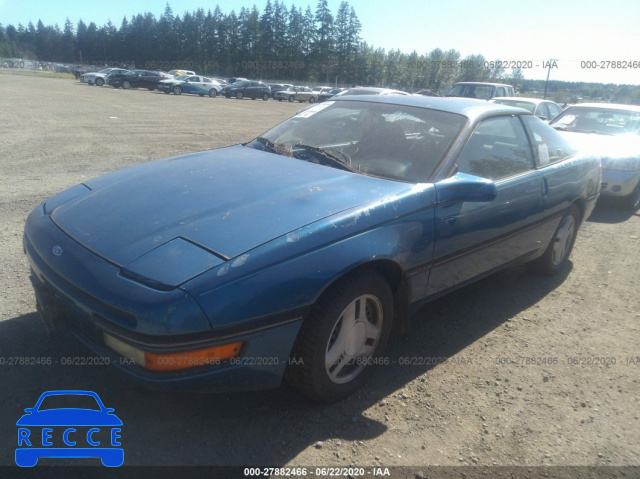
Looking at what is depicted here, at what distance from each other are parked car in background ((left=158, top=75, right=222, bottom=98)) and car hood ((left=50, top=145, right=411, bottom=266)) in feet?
114

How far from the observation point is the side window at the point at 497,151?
3.15 meters

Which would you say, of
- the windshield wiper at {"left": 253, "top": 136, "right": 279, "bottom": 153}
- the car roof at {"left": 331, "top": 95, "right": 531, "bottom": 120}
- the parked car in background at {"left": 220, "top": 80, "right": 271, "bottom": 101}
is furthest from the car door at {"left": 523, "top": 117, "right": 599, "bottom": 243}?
the parked car in background at {"left": 220, "top": 80, "right": 271, "bottom": 101}

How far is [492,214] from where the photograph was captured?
3.15 metres

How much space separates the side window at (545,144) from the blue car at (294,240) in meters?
0.09

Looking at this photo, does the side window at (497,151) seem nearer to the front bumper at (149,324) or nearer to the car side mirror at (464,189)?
the car side mirror at (464,189)

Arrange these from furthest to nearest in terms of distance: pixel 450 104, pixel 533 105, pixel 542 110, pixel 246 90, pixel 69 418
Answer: pixel 246 90 → pixel 542 110 → pixel 533 105 → pixel 450 104 → pixel 69 418

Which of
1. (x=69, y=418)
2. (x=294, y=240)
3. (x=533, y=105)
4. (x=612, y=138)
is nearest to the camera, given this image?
Result: (x=294, y=240)

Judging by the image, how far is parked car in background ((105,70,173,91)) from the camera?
116ft

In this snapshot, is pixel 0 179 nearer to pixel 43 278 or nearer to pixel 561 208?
pixel 43 278

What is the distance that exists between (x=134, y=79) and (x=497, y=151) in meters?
37.3

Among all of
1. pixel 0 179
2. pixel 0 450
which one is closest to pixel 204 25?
pixel 0 179

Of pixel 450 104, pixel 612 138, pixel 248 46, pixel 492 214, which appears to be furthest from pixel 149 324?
pixel 248 46

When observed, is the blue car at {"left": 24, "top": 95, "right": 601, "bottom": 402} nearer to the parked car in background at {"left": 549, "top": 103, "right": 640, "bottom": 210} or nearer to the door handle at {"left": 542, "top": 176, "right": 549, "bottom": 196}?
the door handle at {"left": 542, "top": 176, "right": 549, "bottom": 196}

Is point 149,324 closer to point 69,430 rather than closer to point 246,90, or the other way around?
point 69,430
